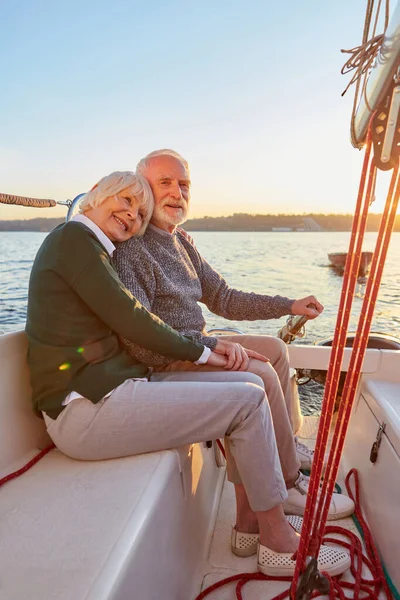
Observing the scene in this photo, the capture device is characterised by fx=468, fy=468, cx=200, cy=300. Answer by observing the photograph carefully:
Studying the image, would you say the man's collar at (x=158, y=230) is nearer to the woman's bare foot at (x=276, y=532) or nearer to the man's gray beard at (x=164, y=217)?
the man's gray beard at (x=164, y=217)

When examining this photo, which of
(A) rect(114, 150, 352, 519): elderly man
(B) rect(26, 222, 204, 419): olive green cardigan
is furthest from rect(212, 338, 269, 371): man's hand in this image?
(B) rect(26, 222, 204, 419): olive green cardigan

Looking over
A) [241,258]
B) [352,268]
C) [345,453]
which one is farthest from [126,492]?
[241,258]

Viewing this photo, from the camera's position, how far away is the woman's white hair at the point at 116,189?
1.43 meters

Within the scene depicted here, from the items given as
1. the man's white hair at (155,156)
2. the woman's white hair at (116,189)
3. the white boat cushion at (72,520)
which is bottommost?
the white boat cushion at (72,520)

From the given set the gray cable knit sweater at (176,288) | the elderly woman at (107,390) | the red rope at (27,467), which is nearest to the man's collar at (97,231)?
the elderly woman at (107,390)

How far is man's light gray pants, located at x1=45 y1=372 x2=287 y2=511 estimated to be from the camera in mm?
1215

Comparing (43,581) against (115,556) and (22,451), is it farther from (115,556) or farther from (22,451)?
(22,451)

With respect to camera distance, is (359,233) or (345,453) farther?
(345,453)

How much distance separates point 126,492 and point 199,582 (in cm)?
58

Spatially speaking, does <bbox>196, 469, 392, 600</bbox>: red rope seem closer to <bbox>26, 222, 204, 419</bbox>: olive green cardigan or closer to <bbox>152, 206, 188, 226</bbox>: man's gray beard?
<bbox>26, 222, 204, 419</bbox>: olive green cardigan

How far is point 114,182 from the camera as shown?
4.75ft

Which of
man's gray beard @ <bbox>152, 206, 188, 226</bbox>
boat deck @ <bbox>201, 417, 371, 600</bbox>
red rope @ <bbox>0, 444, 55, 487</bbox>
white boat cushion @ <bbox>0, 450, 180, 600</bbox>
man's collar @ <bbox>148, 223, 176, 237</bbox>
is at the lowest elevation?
boat deck @ <bbox>201, 417, 371, 600</bbox>

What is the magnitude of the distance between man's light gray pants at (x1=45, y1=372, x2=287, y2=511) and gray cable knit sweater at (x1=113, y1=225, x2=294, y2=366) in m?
0.30

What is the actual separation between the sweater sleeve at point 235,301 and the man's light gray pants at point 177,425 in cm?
81
